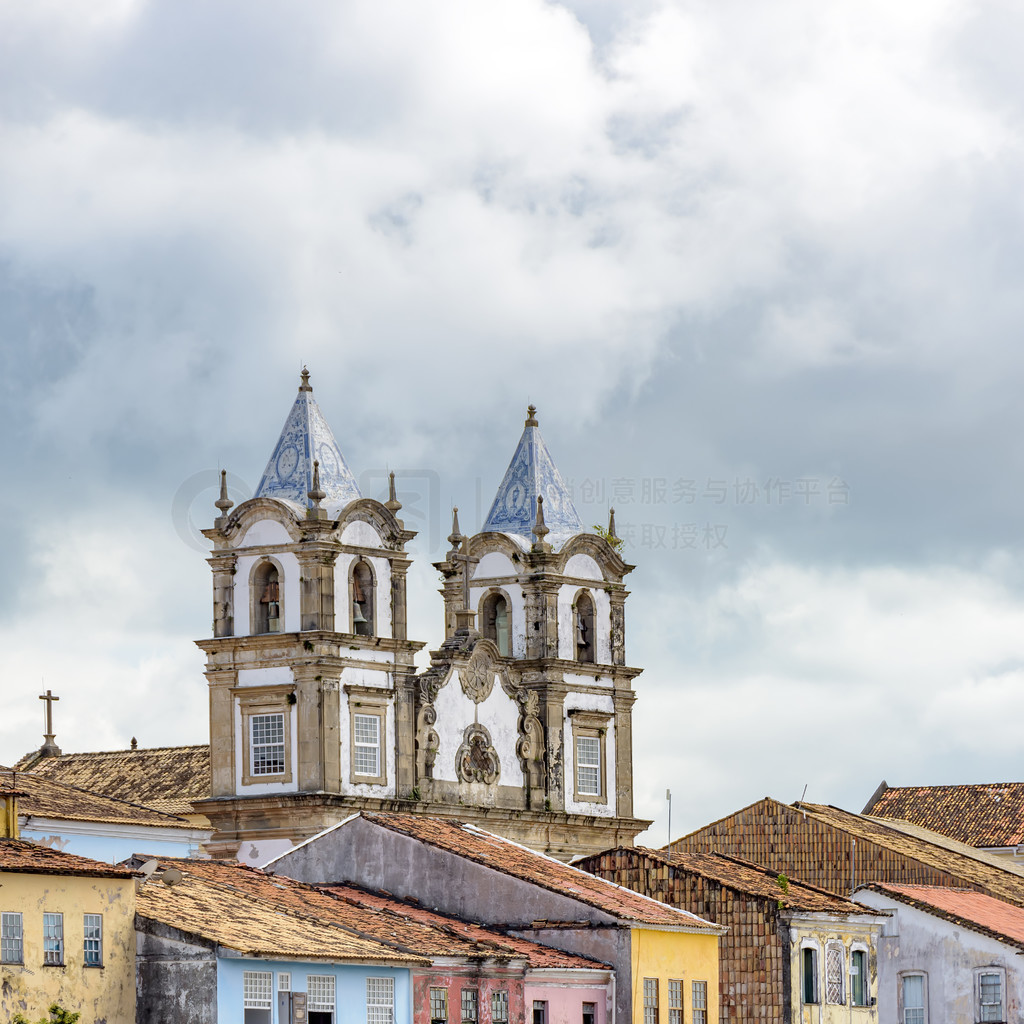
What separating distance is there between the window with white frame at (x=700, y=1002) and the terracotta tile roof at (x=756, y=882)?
112 inches

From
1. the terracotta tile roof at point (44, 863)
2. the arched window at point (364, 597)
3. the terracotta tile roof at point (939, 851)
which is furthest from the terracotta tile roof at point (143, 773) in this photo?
the terracotta tile roof at point (44, 863)

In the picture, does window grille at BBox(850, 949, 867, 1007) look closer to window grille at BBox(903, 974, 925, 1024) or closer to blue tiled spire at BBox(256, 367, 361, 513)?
window grille at BBox(903, 974, 925, 1024)

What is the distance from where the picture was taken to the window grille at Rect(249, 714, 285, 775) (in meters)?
65.8

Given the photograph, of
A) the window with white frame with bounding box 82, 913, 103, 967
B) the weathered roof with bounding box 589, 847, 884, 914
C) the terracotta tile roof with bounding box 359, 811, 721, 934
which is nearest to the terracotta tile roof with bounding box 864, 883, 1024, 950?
the weathered roof with bounding box 589, 847, 884, 914

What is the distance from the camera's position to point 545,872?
53.4 metres

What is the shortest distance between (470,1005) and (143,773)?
28818mm

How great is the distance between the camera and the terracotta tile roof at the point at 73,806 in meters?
59.0

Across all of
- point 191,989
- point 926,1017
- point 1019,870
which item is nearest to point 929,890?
point 926,1017

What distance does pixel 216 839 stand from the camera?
6588 cm

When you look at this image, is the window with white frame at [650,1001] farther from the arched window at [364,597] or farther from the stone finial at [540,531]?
the stone finial at [540,531]

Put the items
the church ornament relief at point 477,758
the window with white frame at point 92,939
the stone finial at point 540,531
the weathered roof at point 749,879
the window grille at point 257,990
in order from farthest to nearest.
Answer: the stone finial at point 540,531 < the church ornament relief at point 477,758 < the weathered roof at point 749,879 < the window grille at point 257,990 < the window with white frame at point 92,939

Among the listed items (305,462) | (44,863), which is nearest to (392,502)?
(305,462)

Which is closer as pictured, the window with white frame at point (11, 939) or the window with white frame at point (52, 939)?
the window with white frame at point (11, 939)

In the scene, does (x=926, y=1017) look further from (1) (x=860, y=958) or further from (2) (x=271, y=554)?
(2) (x=271, y=554)
